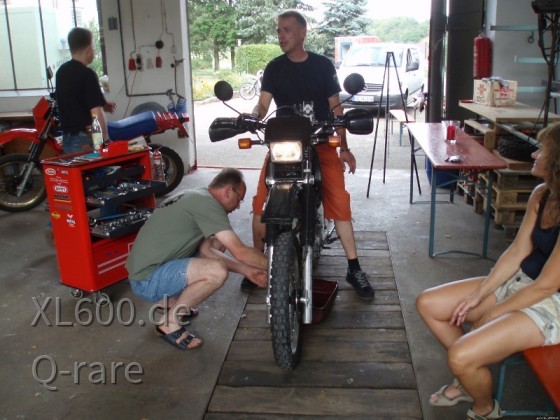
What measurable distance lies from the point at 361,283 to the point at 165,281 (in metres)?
1.28

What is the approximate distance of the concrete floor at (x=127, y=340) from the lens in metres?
2.57

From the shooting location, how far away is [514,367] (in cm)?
272

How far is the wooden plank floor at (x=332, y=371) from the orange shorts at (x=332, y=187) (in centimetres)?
53

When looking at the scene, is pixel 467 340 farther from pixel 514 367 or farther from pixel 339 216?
pixel 339 216

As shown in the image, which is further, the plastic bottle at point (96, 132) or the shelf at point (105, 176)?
the plastic bottle at point (96, 132)

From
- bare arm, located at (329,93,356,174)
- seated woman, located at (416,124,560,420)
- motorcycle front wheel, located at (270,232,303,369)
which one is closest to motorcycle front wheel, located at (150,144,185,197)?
bare arm, located at (329,93,356,174)

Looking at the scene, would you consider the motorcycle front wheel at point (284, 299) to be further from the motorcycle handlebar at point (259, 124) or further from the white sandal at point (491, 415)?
the white sandal at point (491, 415)

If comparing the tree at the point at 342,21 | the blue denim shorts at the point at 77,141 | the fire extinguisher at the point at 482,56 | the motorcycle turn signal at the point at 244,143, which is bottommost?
the blue denim shorts at the point at 77,141

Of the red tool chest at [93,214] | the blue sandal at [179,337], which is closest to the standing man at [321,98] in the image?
the red tool chest at [93,214]

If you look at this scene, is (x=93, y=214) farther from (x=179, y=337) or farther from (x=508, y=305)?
(x=508, y=305)

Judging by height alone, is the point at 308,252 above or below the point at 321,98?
below

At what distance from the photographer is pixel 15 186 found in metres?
5.72

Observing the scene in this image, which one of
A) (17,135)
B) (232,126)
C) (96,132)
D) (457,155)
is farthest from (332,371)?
(17,135)

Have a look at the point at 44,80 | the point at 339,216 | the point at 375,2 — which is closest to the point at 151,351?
the point at 339,216
